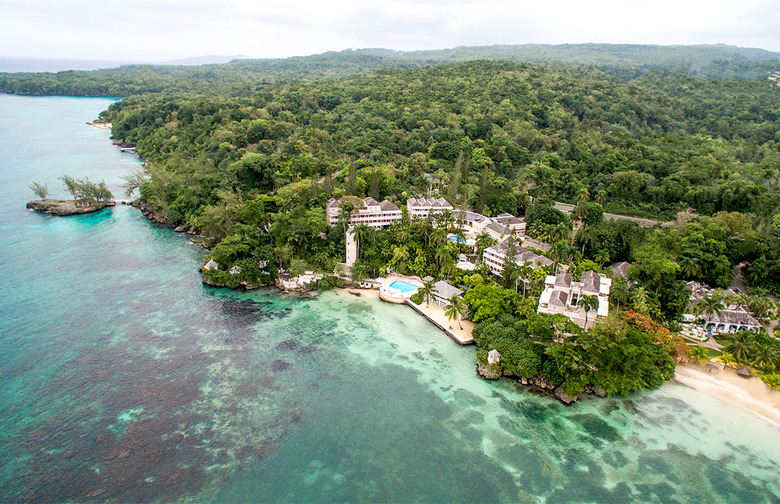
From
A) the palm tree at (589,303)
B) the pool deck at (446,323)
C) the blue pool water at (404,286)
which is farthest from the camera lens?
the blue pool water at (404,286)

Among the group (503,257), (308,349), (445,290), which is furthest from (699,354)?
(308,349)

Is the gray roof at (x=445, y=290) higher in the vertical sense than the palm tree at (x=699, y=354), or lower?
higher

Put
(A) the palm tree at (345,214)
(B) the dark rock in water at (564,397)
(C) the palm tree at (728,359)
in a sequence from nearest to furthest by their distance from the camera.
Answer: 1. (B) the dark rock in water at (564,397)
2. (C) the palm tree at (728,359)
3. (A) the palm tree at (345,214)

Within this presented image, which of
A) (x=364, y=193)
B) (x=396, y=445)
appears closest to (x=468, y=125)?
(x=364, y=193)

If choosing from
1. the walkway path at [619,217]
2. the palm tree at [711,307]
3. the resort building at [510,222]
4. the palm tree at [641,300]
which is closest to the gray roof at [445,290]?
the resort building at [510,222]

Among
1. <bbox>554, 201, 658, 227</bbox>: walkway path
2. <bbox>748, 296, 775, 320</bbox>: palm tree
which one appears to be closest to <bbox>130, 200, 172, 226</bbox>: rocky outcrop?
<bbox>554, 201, 658, 227</bbox>: walkway path

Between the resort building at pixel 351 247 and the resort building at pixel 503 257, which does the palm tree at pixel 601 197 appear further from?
the resort building at pixel 351 247

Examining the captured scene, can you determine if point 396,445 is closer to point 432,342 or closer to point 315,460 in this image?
point 315,460

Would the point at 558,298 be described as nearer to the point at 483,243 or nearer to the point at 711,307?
the point at 711,307
